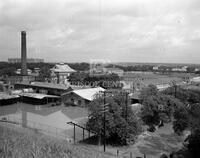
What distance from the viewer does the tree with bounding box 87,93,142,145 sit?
10219 millimetres

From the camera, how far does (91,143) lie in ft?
34.2

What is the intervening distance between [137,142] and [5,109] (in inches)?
511

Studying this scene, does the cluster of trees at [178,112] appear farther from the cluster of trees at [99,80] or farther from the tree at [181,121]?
the cluster of trees at [99,80]

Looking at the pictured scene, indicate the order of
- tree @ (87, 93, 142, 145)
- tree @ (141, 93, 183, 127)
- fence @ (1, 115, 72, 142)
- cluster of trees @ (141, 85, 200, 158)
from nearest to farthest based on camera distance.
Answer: cluster of trees @ (141, 85, 200, 158) < tree @ (87, 93, 142, 145) < fence @ (1, 115, 72, 142) < tree @ (141, 93, 183, 127)

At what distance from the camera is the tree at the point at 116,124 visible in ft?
33.5

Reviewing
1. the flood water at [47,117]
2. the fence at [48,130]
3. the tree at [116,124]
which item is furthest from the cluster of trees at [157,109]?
the fence at [48,130]

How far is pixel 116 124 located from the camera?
10.3m

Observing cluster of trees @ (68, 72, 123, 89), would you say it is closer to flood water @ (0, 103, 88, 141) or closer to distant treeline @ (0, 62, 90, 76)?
flood water @ (0, 103, 88, 141)

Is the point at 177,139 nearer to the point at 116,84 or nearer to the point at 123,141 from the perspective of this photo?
the point at 123,141

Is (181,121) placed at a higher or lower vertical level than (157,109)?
lower

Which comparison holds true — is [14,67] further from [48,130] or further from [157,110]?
[157,110]

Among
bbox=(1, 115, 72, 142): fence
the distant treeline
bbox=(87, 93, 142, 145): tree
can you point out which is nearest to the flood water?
bbox=(1, 115, 72, 142): fence

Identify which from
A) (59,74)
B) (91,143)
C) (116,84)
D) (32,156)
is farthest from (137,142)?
(59,74)

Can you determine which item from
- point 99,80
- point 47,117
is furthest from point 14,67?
point 47,117
